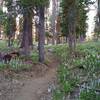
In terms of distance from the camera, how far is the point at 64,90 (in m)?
11.7

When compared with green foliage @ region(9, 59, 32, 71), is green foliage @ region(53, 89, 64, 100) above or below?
below

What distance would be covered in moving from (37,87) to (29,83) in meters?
0.89

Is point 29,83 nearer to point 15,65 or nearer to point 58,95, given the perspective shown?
point 15,65

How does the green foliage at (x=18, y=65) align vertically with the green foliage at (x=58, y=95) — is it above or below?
above

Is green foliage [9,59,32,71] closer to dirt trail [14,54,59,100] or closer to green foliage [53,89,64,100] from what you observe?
dirt trail [14,54,59,100]

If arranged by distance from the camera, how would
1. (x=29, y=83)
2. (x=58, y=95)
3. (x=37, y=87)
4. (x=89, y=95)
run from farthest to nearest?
(x=29, y=83)
(x=37, y=87)
(x=58, y=95)
(x=89, y=95)

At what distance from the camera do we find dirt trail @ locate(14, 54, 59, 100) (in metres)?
11.9

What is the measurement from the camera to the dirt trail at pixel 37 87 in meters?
11.9

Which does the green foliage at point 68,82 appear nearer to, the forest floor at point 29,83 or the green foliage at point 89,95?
the forest floor at point 29,83

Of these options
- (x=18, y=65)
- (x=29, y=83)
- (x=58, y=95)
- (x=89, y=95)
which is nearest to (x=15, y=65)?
(x=18, y=65)

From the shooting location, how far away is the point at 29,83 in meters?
14.2

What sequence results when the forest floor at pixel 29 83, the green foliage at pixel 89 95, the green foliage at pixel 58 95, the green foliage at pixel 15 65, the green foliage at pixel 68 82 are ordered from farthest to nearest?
the green foliage at pixel 15 65
the forest floor at pixel 29 83
the green foliage at pixel 68 82
the green foliage at pixel 58 95
the green foliage at pixel 89 95

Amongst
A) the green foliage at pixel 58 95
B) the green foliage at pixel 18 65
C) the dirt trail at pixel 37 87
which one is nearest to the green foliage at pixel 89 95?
the green foliage at pixel 58 95

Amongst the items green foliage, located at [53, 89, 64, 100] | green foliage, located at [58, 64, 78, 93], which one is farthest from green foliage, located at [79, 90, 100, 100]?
green foliage, located at [58, 64, 78, 93]
